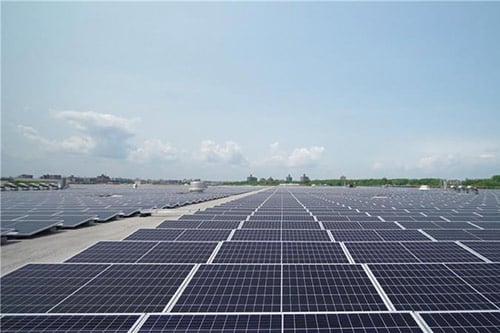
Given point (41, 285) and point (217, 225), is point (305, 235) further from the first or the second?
point (41, 285)

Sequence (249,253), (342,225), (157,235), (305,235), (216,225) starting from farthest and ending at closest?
(342,225), (216,225), (305,235), (157,235), (249,253)

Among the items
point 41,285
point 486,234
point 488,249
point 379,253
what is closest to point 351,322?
point 379,253

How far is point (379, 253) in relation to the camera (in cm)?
946

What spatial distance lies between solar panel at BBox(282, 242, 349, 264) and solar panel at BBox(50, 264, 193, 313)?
3.46 meters

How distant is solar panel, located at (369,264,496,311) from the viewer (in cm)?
559

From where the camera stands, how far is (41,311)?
5.51m

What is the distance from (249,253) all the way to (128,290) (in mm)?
4135

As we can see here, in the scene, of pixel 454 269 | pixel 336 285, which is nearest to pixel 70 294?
pixel 336 285

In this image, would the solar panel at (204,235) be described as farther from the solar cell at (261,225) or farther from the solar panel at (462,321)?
the solar panel at (462,321)

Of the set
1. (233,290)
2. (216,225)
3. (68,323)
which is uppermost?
(216,225)

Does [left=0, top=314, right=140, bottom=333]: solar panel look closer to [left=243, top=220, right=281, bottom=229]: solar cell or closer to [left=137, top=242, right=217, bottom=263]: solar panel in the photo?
[left=137, top=242, right=217, bottom=263]: solar panel

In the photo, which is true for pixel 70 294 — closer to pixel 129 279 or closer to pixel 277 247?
pixel 129 279

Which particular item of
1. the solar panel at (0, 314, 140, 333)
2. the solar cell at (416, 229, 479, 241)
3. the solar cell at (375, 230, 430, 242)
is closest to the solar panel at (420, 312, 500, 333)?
the solar panel at (0, 314, 140, 333)

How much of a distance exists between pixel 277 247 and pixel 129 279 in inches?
209
